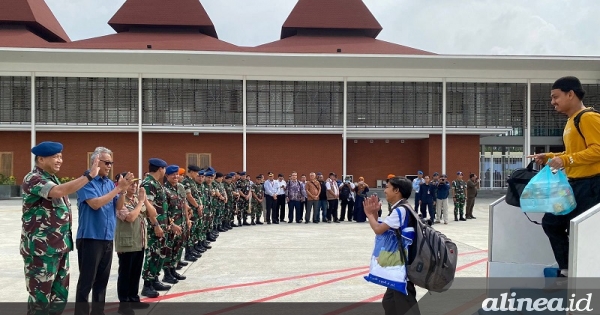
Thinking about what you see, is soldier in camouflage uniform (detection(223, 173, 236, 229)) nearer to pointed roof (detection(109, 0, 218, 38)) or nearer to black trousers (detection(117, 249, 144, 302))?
black trousers (detection(117, 249, 144, 302))

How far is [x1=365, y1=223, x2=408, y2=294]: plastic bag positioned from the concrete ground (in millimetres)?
2413

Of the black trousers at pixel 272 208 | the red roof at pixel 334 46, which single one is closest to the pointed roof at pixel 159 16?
the red roof at pixel 334 46

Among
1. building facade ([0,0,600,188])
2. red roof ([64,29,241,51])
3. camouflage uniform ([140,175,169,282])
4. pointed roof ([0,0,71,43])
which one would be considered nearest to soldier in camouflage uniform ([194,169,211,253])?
camouflage uniform ([140,175,169,282])

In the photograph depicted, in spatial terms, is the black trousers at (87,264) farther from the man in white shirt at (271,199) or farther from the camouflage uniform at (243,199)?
the man in white shirt at (271,199)

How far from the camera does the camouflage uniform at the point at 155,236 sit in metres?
6.68

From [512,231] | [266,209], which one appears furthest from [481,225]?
[512,231]

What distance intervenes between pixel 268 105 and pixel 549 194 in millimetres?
25617

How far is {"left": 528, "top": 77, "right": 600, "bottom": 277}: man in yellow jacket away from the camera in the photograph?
3.94 meters

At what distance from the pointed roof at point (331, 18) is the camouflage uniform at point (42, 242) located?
29708mm

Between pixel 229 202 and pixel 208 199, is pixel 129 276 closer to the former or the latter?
pixel 208 199

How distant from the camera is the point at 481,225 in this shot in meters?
16.9

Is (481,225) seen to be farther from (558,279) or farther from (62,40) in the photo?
(62,40)

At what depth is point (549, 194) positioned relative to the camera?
3854 millimetres

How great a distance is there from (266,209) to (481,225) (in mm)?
6474
